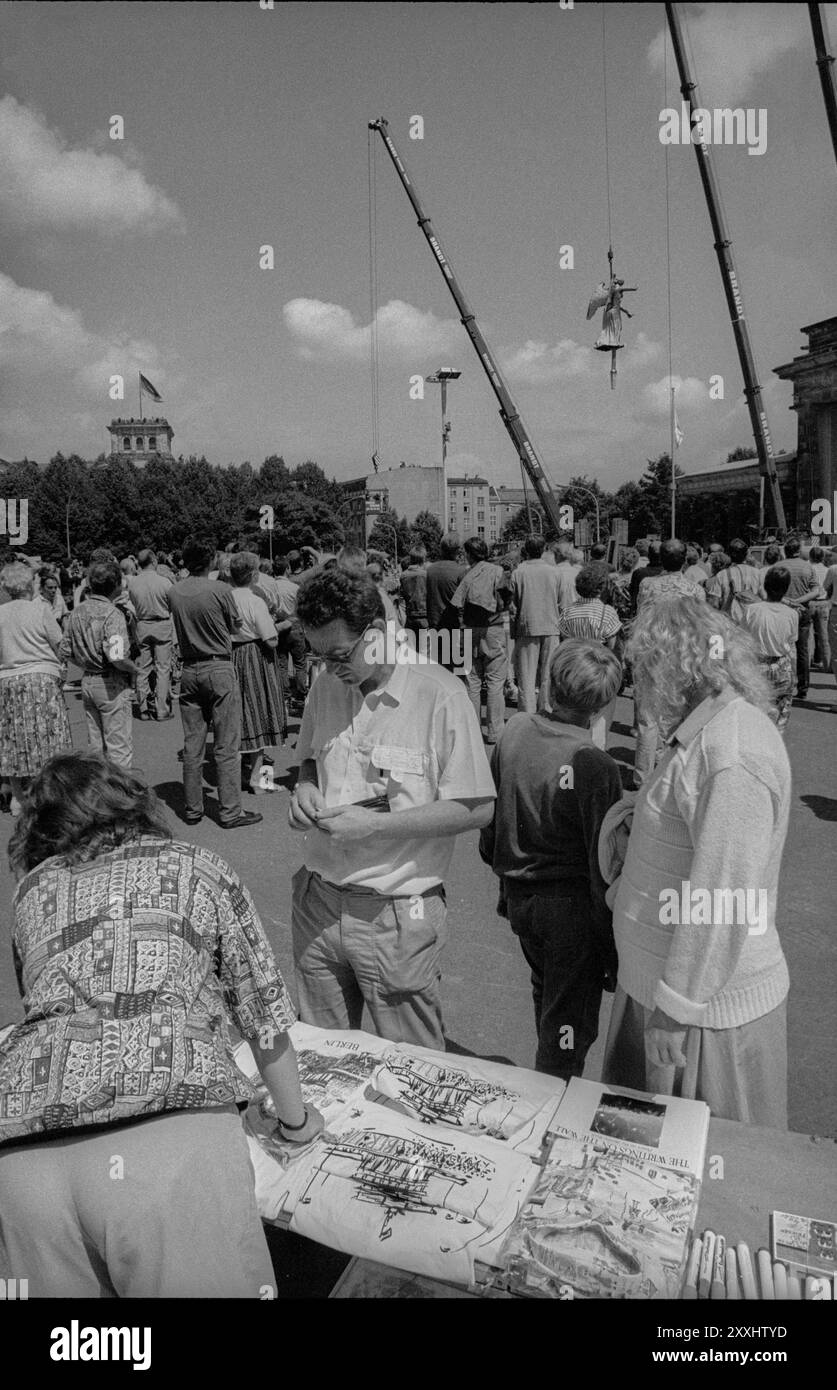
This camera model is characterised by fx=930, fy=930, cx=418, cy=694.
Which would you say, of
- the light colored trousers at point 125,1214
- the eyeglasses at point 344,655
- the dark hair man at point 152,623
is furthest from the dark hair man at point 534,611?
the light colored trousers at point 125,1214

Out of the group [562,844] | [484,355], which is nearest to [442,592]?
[562,844]

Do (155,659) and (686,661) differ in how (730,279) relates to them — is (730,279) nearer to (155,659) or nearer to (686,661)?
(155,659)

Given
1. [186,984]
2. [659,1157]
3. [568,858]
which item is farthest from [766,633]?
[186,984]

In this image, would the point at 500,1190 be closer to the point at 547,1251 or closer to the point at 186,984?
the point at 547,1251

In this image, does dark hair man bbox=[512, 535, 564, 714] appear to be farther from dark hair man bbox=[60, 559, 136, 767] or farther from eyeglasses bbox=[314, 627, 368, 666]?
eyeglasses bbox=[314, 627, 368, 666]

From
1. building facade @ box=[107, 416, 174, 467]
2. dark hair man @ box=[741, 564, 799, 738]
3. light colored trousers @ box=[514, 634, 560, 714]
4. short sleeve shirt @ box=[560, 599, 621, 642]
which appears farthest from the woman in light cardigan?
building facade @ box=[107, 416, 174, 467]

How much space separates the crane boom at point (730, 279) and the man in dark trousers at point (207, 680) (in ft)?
49.8

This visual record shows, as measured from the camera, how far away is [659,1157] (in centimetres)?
218

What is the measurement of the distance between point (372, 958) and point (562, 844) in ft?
2.26

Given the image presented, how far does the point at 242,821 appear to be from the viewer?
707 cm

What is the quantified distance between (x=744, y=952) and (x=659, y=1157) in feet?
1.72

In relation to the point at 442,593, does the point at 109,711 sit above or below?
below

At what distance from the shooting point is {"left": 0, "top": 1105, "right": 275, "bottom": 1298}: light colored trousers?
1.77 metres
